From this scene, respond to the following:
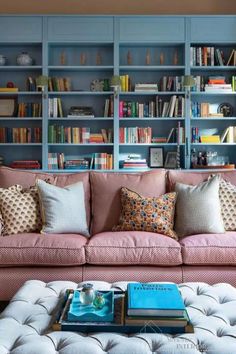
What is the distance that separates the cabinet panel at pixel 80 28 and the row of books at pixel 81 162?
1.40 meters

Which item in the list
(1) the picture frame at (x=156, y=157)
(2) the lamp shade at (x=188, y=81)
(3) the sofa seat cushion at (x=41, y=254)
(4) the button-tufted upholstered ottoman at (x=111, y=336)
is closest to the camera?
(4) the button-tufted upholstered ottoman at (x=111, y=336)

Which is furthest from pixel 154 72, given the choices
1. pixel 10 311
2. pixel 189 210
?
pixel 10 311

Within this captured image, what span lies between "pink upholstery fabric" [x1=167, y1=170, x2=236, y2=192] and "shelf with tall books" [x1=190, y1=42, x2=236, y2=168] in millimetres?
1926

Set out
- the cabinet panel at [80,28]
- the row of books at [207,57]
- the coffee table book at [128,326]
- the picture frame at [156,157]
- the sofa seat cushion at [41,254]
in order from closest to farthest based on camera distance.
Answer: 1. the coffee table book at [128,326]
2. the sofa seat cushion at [41,254]
3. the cabinet panel at [80,28]
4. the row of books at [207,57]
5. the picture frame at [156,157]

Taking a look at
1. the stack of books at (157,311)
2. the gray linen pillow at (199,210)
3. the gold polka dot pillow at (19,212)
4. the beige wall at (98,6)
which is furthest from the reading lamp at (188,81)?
the stack of books at (157,311)

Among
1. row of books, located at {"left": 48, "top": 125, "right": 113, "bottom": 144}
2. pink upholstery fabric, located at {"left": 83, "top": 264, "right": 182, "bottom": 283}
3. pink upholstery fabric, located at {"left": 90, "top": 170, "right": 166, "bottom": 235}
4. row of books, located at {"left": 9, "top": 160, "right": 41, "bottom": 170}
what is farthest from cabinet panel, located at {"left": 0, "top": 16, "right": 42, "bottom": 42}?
pink upholstery fabric, located at {"left": 83, "top": 264, "right": 182, "bottom": 283}

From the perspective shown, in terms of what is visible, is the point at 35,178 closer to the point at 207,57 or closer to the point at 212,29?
the point at 207,57

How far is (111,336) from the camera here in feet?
5.02

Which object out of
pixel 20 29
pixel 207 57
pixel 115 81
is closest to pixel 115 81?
pixel 115 81

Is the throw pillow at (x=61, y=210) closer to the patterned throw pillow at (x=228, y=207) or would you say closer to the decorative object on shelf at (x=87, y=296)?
the patterned throw pillow at (x=228, y=207)

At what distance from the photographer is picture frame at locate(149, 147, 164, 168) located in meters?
5.52

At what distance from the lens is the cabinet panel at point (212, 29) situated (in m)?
5.18

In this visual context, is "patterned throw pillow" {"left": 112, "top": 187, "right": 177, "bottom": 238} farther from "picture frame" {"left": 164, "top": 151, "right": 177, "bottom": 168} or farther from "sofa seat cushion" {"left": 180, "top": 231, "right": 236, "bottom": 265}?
"picture frame" {"left": 164, "top": 151, "right": 177, "bottom": 168}

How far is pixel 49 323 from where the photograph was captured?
1.65m
